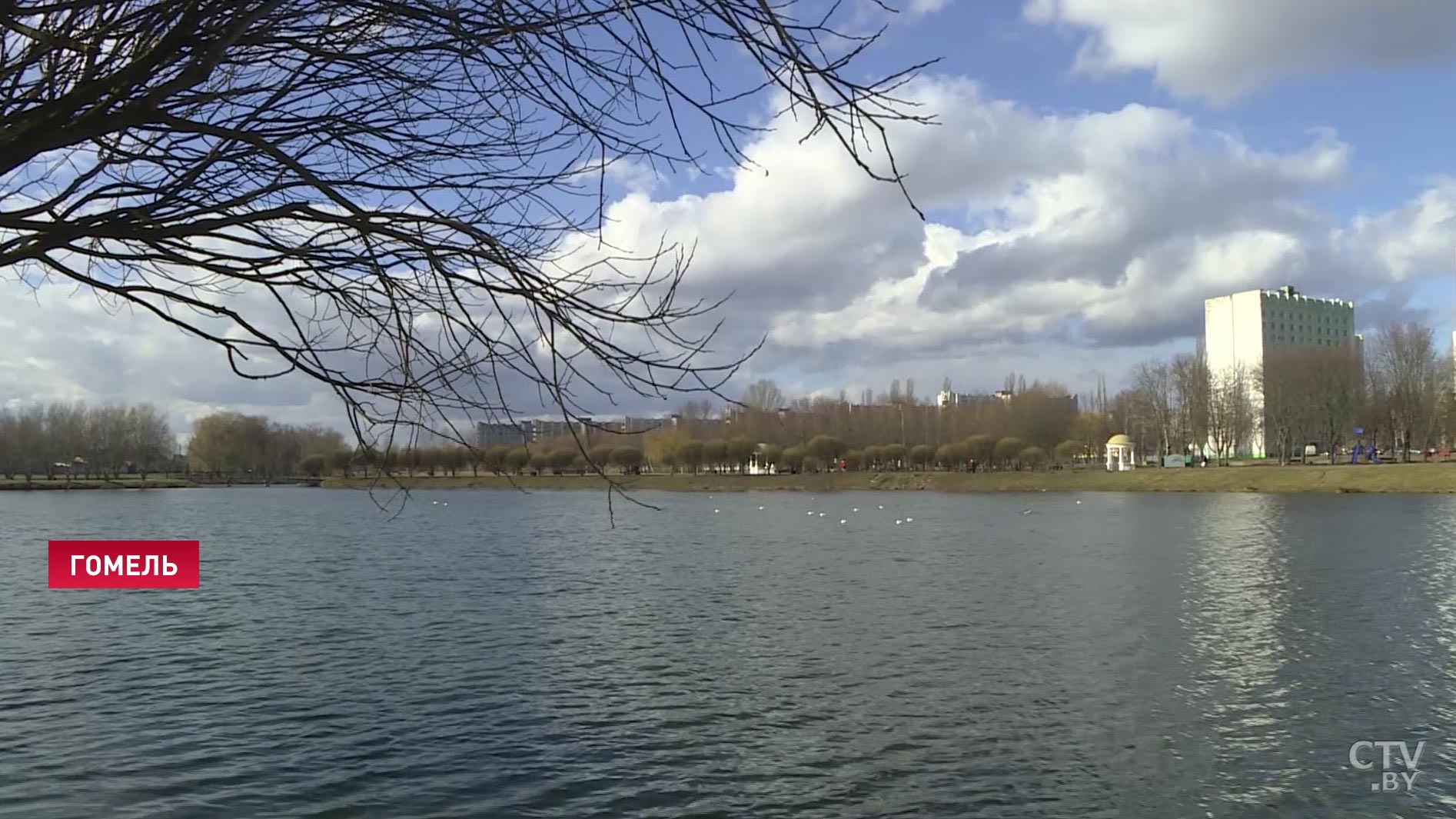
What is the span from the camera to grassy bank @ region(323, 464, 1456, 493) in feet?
200

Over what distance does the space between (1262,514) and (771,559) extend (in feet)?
90.5

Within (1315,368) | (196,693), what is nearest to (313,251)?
(196,693)

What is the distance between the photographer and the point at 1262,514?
152ft

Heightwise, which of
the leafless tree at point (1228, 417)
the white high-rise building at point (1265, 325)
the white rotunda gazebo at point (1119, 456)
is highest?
the white high-rise building at point (1265, 325)

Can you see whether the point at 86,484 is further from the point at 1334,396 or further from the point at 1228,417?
the point at 1334,396

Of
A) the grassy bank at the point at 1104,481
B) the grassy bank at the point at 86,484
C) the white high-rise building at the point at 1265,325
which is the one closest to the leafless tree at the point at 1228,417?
the grassy bank at the point at 1104,481

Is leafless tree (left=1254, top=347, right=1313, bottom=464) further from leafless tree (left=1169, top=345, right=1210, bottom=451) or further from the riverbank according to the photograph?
the riverbank

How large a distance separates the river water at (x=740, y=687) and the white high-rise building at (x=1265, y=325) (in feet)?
345

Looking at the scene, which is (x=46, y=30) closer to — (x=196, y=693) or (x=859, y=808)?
(x=859, y=808)

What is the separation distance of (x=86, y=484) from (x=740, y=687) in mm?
124610

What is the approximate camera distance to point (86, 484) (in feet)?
382

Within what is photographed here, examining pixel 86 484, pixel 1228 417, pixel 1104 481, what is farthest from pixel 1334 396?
pixel 86 484

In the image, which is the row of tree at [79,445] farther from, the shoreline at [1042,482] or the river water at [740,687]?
the river water at [740,687]

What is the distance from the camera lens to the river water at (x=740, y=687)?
32.9 feet
